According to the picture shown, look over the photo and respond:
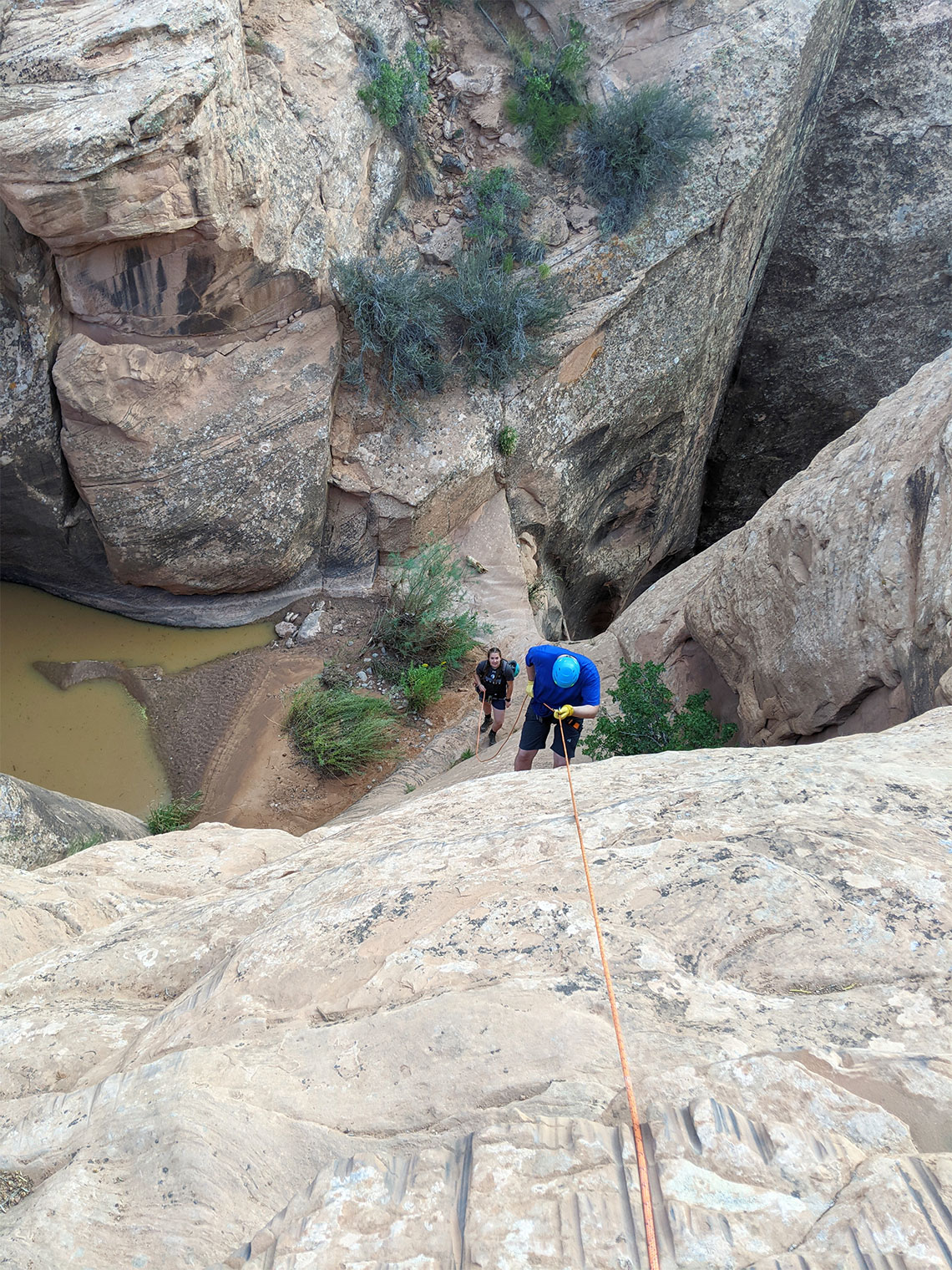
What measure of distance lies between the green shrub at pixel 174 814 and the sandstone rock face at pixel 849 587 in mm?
4253

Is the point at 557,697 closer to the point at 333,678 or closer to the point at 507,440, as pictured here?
the point at 333,678

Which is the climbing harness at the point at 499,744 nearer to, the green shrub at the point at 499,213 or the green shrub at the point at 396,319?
the green shrub at the point at 396,319

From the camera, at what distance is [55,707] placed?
6895mm

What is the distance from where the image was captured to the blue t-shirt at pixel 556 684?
4824 mm

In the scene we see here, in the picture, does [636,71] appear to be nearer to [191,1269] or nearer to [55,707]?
[55,707]

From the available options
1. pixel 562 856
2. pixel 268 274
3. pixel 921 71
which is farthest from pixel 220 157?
pixel 921 71

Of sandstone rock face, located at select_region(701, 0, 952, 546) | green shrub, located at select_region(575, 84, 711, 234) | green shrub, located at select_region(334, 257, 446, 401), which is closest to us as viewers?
green shrub, located at select_region(334, 257, 446, 401)

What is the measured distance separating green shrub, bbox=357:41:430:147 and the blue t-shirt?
19.3 ft

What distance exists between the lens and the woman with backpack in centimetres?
634

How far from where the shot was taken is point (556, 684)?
4.85 metres

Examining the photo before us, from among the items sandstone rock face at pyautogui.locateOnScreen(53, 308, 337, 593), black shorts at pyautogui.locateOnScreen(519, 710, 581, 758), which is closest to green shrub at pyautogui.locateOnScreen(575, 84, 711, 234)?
sandstone rock face at pyautogui.locateOnScreen(53, 308, 337, 593)

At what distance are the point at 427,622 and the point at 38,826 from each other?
4018 millimetres

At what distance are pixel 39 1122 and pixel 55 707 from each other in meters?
5.54

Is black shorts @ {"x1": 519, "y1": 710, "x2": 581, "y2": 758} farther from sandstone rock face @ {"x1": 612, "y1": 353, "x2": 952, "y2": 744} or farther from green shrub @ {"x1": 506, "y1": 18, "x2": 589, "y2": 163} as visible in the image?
green shrub @ {"x1": 506, "y1": 18, "x2": 589, "y2": 163}
